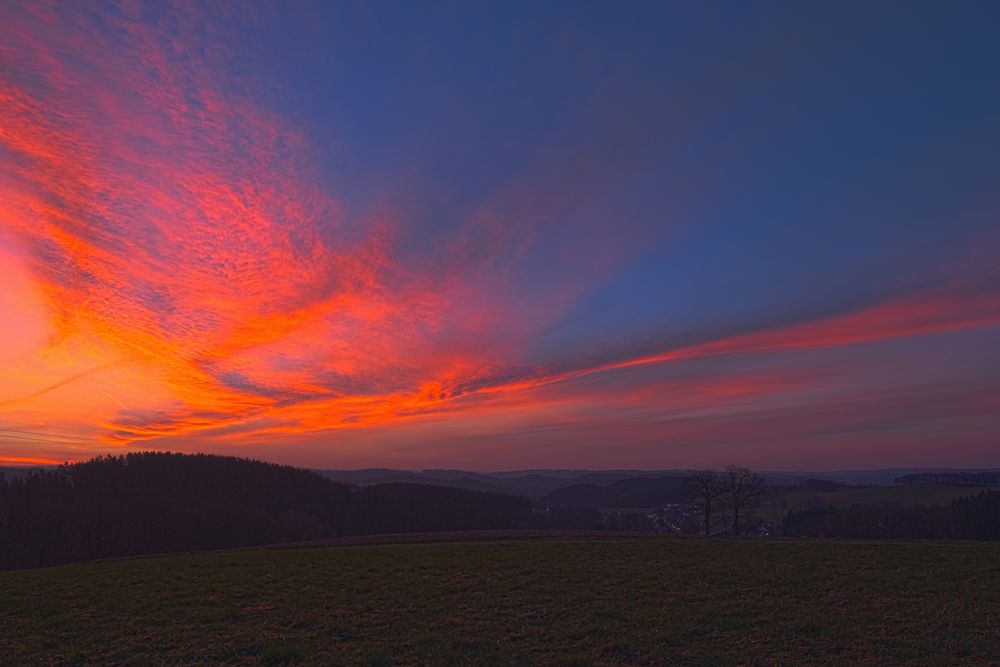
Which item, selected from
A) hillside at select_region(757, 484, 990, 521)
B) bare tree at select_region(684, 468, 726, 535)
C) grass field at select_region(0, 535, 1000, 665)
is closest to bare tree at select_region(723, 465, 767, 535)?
bare tree at select_region(684, 468, 726, 535)

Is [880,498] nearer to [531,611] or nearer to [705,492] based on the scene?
[705,492]

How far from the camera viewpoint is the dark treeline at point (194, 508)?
316ft

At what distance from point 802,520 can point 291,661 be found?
143 metres

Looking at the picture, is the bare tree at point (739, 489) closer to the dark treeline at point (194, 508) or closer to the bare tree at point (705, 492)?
the bare tree at point (705, 492)

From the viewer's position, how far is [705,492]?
68.9 m

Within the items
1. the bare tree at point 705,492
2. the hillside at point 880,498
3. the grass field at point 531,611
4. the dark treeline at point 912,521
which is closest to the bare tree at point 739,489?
the bare tree at point 705,492

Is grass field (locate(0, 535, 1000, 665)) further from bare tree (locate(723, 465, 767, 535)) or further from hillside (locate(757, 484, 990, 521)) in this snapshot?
hillside (locate(757, 484, 990, 521))

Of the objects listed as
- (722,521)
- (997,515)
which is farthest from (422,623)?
(997,515)

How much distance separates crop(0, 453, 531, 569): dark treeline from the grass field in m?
94.1

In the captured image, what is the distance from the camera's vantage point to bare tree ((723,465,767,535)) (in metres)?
67.8

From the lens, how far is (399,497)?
157 metres

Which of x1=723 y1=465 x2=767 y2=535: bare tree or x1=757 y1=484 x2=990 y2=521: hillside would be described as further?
x1=757 y1=484 x2=990 y2=521: hillside

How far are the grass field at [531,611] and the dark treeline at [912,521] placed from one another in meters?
87.1

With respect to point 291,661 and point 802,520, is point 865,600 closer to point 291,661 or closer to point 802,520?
point 291,661
